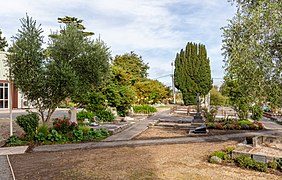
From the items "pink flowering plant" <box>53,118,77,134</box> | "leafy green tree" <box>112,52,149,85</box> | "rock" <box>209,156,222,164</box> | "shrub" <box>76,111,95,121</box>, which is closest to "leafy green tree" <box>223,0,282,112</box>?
"rock" <box>209,156,222,164</box>

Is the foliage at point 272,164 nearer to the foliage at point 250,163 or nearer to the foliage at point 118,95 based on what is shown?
the foliage at point 250,163

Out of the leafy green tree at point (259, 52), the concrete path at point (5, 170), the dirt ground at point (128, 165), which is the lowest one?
the dirt ground at point (128, 165)

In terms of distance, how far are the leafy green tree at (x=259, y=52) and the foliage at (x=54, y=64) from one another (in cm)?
618

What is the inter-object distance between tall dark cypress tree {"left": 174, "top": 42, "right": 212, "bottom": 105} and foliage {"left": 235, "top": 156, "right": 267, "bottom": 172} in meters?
25.9

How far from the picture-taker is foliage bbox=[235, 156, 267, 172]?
21.6 ft

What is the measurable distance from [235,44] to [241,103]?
1029 centimetres

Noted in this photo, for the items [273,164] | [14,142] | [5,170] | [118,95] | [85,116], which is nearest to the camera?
[5,170]

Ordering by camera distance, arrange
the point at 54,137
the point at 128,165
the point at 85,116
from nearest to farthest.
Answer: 1. the point at 128,165
2. the point at 54,137
3. the point at 85,116

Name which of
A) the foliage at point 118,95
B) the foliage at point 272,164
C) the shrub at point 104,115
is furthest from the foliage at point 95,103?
the foliage at point 272,164

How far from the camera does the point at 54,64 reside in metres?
10.4

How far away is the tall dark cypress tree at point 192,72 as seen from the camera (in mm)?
32969

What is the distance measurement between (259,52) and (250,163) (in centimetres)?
335

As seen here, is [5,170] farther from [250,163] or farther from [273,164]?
[273,164]

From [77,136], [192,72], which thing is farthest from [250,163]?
[192,72]
